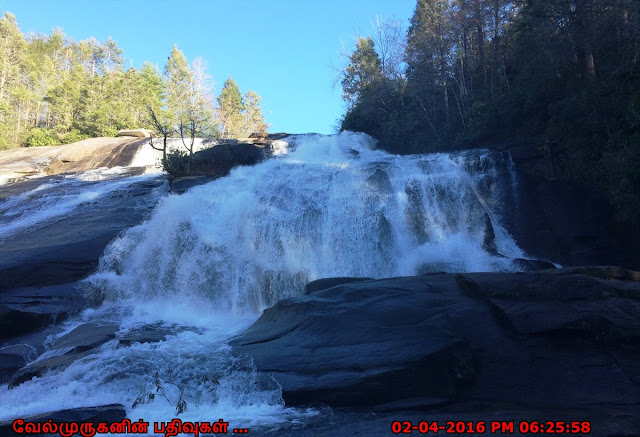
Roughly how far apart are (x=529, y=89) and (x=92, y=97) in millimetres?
41708

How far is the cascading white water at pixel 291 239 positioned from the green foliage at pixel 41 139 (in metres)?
28.6

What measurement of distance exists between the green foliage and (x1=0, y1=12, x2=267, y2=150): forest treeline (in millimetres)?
81

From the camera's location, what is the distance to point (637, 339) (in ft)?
19.9

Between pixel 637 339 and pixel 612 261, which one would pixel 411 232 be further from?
pixel 637 339

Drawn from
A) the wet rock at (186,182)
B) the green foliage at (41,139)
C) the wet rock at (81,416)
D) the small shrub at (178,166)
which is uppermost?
the green foliage at (41,139)

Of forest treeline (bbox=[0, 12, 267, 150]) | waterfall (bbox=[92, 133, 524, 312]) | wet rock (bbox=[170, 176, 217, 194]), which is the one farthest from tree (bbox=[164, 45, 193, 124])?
waterfall (bbox=[92, 133, 524, 312])

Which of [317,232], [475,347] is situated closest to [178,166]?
[317,232]

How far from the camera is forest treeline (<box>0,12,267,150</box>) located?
39875 mm

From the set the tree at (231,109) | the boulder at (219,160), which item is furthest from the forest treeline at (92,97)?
the boulder at (219,160)

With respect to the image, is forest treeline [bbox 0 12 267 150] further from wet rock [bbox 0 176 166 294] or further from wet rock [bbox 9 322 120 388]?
wet rock [bbox 9 322 120 388]

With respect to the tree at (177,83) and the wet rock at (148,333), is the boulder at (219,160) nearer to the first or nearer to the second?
the wet rock at (148,333)

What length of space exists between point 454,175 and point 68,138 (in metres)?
36.3

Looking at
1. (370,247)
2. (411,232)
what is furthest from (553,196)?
(370,247)

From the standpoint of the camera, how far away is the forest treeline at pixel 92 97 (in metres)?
39.9
